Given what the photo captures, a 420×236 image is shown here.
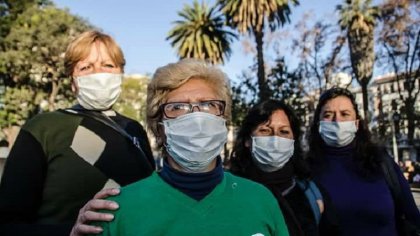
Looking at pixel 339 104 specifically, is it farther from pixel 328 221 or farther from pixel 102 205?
pixel 102 205

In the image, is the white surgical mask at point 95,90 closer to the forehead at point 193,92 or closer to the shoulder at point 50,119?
the shoulder at point 50,119

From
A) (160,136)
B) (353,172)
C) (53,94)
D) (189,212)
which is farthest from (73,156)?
(53,94)

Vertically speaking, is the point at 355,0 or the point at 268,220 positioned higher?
the point at 355,0

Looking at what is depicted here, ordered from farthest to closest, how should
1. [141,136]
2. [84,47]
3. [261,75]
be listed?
[261,75], [141,136], [84,47]

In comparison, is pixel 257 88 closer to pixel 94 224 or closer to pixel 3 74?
pixel 3 74

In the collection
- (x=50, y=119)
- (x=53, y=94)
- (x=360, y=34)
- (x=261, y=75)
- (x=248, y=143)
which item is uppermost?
(x=360, y=34)

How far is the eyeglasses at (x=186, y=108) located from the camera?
1868 mm

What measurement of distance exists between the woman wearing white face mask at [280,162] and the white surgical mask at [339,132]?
1.52 ft

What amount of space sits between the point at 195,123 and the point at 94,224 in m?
0.48

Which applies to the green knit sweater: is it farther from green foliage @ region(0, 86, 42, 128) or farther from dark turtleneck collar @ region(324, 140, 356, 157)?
green foliage @ region(0, 86, 42, 128)

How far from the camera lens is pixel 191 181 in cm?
176

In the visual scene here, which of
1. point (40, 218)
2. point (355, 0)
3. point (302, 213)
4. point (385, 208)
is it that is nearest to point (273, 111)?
point (302, 213)

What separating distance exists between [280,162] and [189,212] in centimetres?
149

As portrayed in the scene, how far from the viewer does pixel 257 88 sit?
27.6 meters
